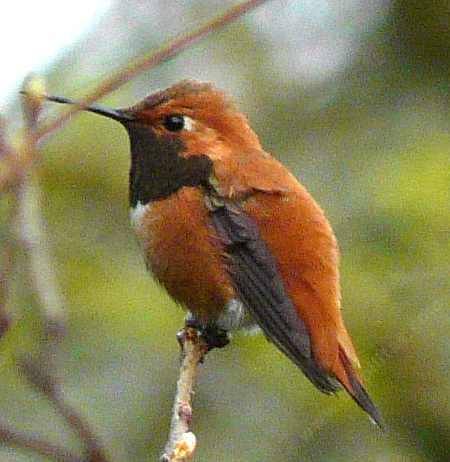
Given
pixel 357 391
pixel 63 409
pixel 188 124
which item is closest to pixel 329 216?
pixel 188 124

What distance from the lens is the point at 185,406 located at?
2.99 m

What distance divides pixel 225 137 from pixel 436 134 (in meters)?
1.49

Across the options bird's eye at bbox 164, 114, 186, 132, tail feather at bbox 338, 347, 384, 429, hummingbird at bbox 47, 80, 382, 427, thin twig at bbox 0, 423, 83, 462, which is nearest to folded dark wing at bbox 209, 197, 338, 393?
hummingbird at bbox 47, 80, 382, 427

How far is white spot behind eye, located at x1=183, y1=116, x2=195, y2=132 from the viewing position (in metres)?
4.51

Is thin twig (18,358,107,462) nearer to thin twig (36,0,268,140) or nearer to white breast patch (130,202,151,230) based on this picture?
thin twig (36,0,268,140)

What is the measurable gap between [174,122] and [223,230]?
464 mm

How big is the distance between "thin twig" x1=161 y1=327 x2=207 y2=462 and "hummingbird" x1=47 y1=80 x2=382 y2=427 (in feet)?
0.80

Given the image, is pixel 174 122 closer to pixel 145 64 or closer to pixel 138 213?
pixel 138 213

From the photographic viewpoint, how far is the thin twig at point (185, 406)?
8.76ft

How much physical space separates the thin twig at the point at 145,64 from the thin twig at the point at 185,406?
0.72m

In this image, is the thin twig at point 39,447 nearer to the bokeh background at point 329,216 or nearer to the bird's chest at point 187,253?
the bokeh background at point 329,216

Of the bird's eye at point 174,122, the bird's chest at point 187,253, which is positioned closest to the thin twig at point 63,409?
the bird's chest at point 187,253

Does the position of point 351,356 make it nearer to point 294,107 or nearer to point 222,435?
point 222,435

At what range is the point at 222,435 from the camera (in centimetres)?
493
